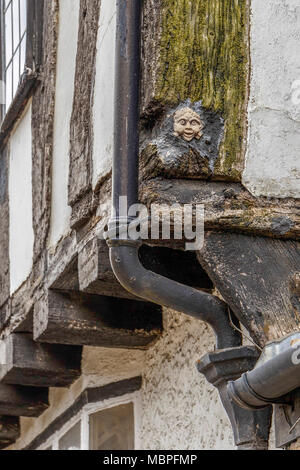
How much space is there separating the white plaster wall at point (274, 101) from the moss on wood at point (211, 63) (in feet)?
0.13

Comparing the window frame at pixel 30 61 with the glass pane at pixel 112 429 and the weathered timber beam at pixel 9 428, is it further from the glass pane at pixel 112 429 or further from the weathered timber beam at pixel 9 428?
the weathered timber beam at pixel 9 428

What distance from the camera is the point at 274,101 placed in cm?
417

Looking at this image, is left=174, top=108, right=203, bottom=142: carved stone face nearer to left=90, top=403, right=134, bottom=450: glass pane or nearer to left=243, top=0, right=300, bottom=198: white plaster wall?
left=243, top=0, right=300, bottom=198: white plaster wall

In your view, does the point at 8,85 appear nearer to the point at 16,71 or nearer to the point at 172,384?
the point at 16,71

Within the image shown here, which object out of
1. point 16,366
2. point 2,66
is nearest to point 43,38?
point 2,66

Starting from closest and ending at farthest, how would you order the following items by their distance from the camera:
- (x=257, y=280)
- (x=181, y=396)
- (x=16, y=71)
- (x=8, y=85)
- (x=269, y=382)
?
(x=269, y=382) < (x=257, y=280) < (x=181, y=396) < (x=16, y=71) < (x=8, y=85)

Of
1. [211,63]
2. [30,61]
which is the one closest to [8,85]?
[30,61]

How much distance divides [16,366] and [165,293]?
2.01m

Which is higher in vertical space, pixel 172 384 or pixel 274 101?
pixel 274 101

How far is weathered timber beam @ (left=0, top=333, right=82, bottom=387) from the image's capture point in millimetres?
5898

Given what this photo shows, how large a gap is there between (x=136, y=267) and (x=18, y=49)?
2.66 meters

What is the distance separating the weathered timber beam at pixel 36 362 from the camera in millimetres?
5898

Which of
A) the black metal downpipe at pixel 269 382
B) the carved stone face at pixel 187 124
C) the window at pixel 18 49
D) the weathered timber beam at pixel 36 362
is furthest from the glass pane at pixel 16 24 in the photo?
the black metal downpipe at pixel 269 382
